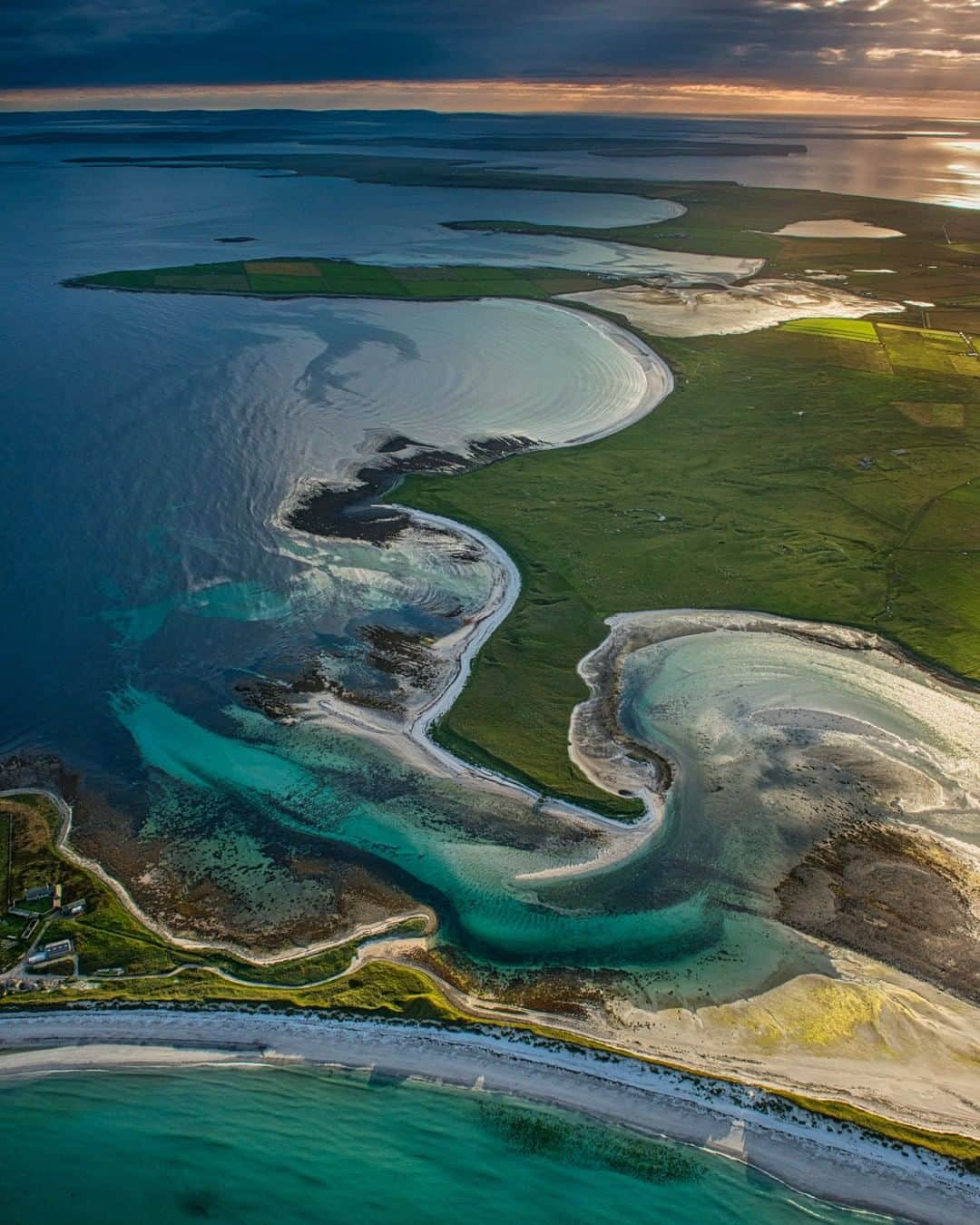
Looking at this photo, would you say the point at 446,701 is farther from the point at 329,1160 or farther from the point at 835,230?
the point at 835,230

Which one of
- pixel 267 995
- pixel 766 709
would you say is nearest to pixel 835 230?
pixel 766 709

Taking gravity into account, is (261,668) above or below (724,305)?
below

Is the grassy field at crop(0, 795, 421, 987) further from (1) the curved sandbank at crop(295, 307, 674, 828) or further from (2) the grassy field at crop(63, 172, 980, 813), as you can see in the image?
(2) the grassy field at crop(63, 172, 980, 813)

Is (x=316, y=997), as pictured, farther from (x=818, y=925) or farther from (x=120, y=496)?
(x=120, y=496)

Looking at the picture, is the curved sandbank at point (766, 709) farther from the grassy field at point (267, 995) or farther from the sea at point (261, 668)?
Result: the grassy field at point (267, 995)

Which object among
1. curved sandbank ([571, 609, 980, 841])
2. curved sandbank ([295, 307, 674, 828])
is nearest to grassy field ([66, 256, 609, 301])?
curved sandbank ([295, 307, 674, 828])

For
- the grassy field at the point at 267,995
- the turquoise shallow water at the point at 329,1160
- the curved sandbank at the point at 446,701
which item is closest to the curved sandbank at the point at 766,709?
the curved sandbank at the point at 446,701
